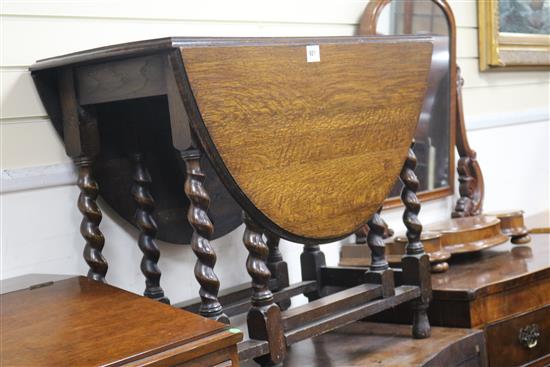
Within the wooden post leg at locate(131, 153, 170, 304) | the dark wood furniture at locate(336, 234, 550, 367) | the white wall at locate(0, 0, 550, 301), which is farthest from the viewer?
the dark wood furniture at locate(336, 234, 550, 367)

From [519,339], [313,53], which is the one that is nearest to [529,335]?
[519,339]

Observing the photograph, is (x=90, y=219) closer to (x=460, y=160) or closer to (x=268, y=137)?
(x=268, y=137)

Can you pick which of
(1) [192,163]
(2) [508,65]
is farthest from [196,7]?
(2) [508,65]

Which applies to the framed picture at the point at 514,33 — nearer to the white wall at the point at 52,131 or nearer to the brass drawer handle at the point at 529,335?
the white wall at the point at 52,131

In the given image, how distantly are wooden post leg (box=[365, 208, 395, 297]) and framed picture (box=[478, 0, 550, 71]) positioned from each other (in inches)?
67.1

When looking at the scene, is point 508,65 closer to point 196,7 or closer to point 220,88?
point 196,7

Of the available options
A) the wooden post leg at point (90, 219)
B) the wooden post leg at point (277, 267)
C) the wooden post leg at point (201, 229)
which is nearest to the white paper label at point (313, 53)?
the wooden post leg at point (201, 229)

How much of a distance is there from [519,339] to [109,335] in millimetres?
1632

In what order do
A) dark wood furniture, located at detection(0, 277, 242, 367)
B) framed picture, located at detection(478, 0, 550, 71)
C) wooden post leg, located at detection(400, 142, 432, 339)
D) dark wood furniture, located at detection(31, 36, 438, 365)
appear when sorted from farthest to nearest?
framed picture, located at detection(478, 0, 550, 71), wooden post leg, located at detection(400, 142, 432, 339), dark wood furniture, located at detection(31, 36, 438, 365), dark wood furniture, located at detection(0, 277, 242, 367)

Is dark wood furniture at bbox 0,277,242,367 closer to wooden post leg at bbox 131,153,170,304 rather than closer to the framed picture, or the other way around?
wooden post leg at bbox 131,153,170,304

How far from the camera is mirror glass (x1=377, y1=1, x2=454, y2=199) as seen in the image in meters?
3.38

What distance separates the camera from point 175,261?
259cm

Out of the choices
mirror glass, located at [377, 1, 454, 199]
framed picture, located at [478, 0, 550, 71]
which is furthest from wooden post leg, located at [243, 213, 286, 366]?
framed picture, located at [478, 0, 550, 71]

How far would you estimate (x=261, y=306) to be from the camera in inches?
78.6
